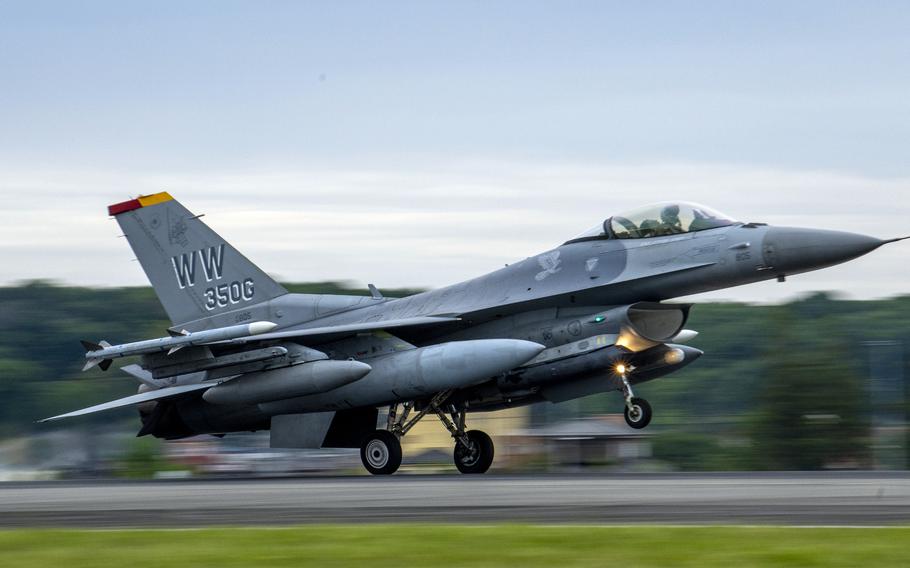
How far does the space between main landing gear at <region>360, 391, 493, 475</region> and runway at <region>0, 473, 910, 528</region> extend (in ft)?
9.25

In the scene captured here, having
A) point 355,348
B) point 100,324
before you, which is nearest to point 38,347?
point 100,324

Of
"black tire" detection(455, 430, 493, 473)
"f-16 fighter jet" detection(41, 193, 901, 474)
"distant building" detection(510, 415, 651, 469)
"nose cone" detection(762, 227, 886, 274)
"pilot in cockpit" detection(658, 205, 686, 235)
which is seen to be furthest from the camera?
"distant building" detection(510, 415, 651, 469)

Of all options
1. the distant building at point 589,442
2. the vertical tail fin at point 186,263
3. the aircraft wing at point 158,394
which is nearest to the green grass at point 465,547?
the aircraft wing at point 158,394

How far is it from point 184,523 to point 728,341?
5958 centimetres

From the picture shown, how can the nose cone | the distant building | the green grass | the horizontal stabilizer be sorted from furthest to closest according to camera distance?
the distant building
the horizontal stabilizer
the nose cone
the green grass

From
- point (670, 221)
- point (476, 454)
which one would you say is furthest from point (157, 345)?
point (670, 221)

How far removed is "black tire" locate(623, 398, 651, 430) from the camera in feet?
56.9

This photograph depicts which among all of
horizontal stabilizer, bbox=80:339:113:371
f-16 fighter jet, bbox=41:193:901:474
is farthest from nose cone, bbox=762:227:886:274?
horizontal stabilizer, bbox=80:339:113:371

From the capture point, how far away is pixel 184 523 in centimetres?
998

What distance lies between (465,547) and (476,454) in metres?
11.6

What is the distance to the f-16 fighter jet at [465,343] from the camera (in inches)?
681

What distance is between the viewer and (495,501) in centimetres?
1157

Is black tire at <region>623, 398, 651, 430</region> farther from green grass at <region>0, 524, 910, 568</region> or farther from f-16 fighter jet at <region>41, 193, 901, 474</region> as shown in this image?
green grass at <region>0, 524, 910, 568</region>

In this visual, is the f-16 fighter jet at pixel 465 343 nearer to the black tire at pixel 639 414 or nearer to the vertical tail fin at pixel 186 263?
the black tire at pixel 639 414
